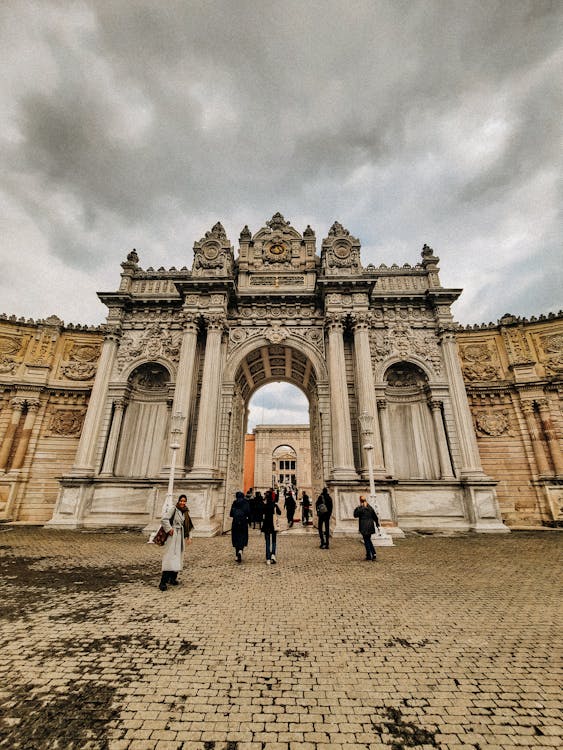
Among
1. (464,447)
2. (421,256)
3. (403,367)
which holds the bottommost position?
(464,447)

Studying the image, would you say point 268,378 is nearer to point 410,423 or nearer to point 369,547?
point 410,423

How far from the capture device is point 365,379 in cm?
1557

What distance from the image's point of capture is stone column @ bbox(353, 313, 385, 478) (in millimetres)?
14416

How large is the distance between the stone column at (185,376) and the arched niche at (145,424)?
1.92 metres

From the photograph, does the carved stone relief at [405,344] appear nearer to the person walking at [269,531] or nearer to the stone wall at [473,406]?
the stone wall at [473,406]

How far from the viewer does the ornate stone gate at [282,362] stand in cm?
1418

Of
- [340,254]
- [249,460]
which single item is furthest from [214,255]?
[249,460]

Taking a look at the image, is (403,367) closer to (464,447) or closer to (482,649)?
(464,447)

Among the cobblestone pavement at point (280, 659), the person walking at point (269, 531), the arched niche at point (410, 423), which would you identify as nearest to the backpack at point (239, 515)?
the person walking at point (269, 531)

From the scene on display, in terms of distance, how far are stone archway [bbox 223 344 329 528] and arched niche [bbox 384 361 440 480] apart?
12.4ft

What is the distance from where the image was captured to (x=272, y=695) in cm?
310

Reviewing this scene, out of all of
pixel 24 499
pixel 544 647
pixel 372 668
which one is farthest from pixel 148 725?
pixel 24 499

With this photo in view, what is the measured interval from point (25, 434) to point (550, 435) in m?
28.7

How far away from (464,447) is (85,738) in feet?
53.2
